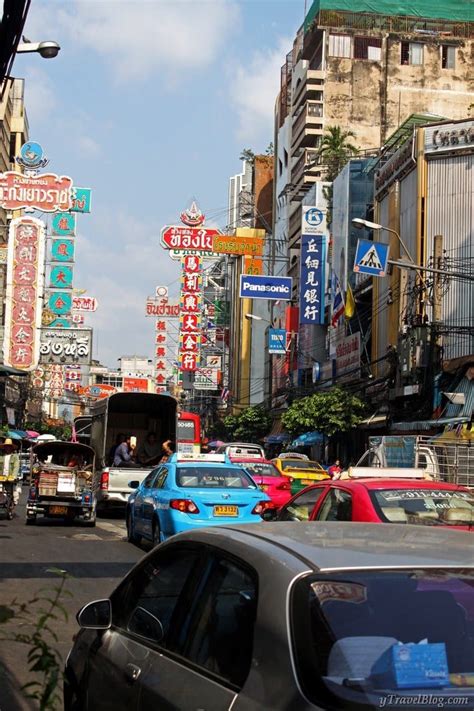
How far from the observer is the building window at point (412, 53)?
66.1 m

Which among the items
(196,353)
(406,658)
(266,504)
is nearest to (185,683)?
(406,658)

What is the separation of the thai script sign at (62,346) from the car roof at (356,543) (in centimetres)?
4494

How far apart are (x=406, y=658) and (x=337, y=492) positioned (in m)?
7.44

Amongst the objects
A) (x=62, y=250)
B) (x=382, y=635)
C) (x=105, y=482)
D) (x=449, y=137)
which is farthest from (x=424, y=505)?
(x=62, y=250)

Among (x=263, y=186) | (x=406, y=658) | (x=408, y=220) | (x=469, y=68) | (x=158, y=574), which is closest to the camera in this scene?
(x=406, y=658)

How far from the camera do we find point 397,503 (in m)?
10.3

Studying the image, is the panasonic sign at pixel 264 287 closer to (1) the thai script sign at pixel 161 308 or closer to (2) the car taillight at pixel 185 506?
(2) the car taillight at pixel 185 506

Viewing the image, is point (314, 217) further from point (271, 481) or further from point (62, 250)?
point (271, 481)

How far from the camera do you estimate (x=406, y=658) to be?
3.39 meters

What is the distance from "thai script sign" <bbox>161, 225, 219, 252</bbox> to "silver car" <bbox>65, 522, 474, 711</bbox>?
5280 centimetres

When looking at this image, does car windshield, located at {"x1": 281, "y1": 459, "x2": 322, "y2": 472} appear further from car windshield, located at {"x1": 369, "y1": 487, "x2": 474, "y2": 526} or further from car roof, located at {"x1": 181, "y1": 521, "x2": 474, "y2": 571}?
car roof, located at {"x1": 181, "y1": 521, "x2": 474, "y2": 571}

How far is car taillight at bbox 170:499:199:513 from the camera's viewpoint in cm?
1544

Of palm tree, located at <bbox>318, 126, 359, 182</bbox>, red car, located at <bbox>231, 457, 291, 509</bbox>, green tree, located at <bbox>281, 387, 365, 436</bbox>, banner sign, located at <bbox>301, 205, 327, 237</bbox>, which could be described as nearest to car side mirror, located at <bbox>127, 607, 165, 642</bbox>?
red car, located at <bbox>231, 457, 291, 509</bbox>

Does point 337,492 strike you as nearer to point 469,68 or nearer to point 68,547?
point 68,547
